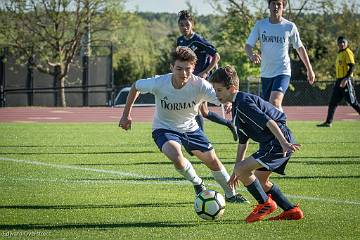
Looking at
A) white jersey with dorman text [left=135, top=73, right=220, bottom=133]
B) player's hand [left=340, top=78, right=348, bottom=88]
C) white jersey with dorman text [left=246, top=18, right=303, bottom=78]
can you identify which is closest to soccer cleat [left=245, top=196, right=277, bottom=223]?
white jersey with dorman text [left=135, top=73, right=220, bottom=133]

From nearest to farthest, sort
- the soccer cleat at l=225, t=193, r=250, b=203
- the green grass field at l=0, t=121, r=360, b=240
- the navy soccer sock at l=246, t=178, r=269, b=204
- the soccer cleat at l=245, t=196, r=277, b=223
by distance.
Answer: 1. the green grass field at l=0, t=121, r=360, b=240
2. the soccer cleat at l=245, t=196, r=277, b=223
3. the navy soccer sock at l=246, t=178, r=269, b=204
4. the soccer cleat at l=225, t=193, r=250, b=203

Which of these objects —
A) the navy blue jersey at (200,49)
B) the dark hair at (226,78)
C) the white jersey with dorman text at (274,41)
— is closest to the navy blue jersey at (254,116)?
the dark hair at (226,78)

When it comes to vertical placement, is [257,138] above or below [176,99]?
below

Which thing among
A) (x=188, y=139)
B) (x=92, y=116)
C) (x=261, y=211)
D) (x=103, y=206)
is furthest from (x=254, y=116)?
(x=92, y=116)

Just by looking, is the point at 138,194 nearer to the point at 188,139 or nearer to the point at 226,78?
the point at 188,139

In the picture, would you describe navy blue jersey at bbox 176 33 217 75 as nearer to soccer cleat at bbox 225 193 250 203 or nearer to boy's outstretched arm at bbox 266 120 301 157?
soccer cleat at bbox 225 193 250 203

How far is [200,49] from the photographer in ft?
48.3

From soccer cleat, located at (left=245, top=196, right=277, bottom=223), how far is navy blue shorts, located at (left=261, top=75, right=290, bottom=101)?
5113 mm

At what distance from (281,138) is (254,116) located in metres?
0.32

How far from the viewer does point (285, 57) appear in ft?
43.8

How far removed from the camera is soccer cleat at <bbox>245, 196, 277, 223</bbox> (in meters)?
8.00

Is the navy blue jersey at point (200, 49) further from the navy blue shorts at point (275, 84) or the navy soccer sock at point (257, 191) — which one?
the navy soccer sock at point (257, 191)

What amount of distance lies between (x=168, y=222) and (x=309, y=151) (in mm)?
7806

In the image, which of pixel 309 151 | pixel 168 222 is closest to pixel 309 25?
Answer: pixel 309 151
